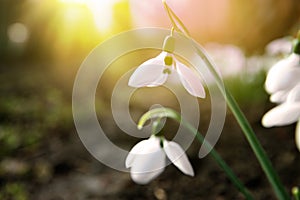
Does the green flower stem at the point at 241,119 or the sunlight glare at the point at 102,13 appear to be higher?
the green flower stem at the point at 241,119

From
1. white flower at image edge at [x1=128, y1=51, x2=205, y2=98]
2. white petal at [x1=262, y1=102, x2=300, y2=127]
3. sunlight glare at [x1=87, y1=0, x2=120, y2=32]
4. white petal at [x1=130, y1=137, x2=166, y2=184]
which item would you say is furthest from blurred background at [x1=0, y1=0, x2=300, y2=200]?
white flower at image edge at [x1=128, y1=51, x2=205, y2=98]

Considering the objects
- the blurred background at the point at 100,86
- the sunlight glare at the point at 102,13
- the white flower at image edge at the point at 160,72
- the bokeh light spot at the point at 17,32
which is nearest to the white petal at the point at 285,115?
the white flower at image edge at the point at 160,72

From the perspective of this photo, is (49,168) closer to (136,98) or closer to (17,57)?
(136,98)

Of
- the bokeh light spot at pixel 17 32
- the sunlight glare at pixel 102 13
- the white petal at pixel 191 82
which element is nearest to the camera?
the white petal at pixel 191 82

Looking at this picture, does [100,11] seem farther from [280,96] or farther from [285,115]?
[285,115]

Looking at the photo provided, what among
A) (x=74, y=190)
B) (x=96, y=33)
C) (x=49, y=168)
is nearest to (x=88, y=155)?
(x=49, y=168)

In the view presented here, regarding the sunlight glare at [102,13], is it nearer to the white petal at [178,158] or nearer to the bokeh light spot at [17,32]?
the bokeh light spot at [17,32]

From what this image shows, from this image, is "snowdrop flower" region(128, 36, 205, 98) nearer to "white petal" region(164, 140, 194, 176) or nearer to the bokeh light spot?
"white petal" region(164, 140, 194, 176)
